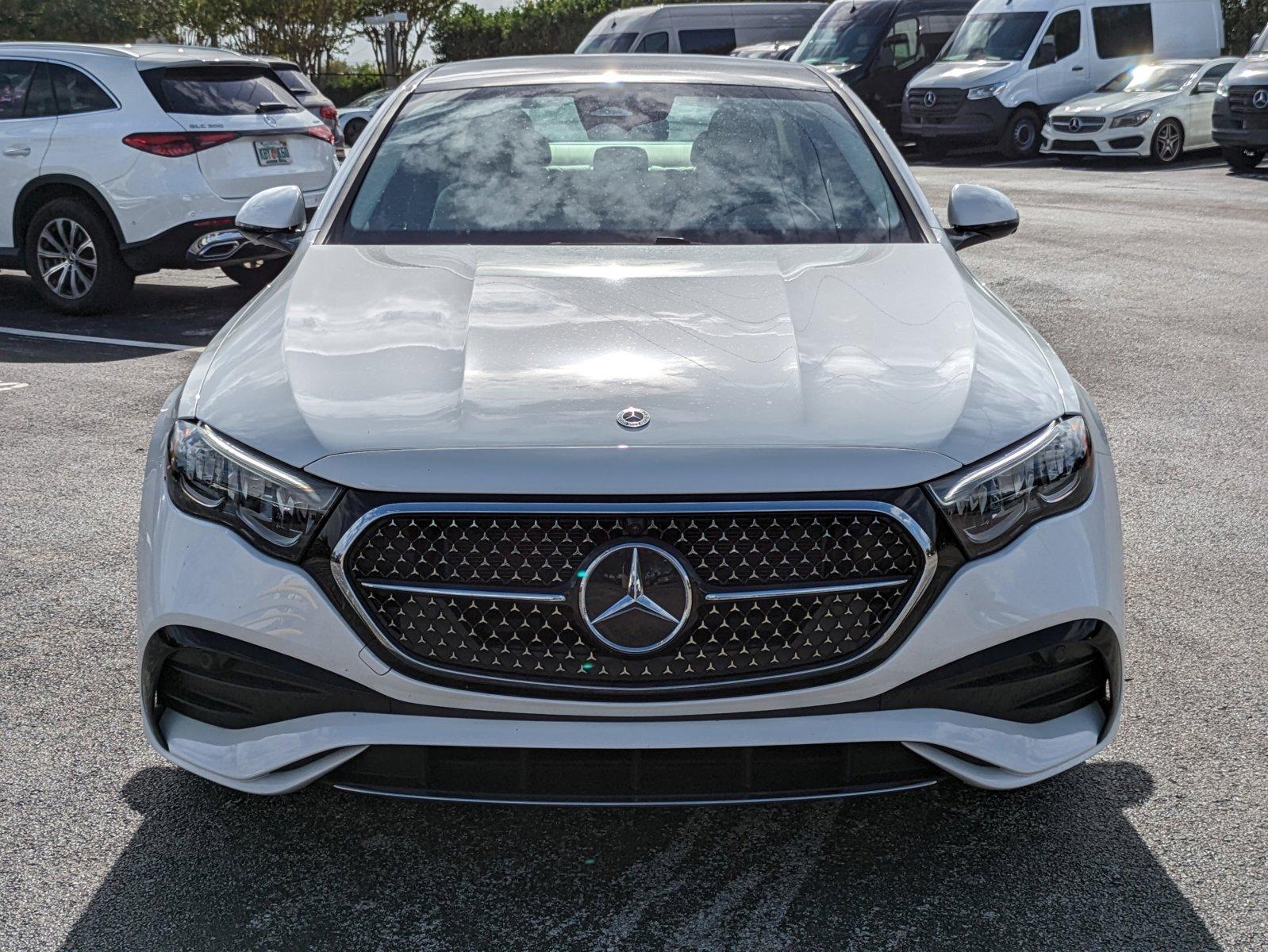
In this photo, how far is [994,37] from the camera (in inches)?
885

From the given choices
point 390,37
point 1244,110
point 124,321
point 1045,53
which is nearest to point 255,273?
point 124,321

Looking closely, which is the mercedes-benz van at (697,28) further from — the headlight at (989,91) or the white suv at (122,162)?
the white suv at (122,162)

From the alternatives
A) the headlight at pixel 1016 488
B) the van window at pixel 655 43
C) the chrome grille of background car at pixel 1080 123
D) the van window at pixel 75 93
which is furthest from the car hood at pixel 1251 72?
the headlight at pixel 1016 488

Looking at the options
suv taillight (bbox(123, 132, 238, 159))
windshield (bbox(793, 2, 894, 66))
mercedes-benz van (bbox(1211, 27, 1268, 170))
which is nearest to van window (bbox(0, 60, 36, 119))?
suv taillight (bbox(123, 132, 238, 159))

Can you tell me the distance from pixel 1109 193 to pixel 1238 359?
8.68 meters

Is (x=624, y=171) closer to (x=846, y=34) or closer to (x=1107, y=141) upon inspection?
(x=1107, y=141)

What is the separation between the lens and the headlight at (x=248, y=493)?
2707 millimetres

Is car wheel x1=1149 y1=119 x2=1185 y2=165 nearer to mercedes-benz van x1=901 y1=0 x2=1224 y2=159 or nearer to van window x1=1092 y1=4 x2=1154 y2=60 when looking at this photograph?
mercedes-benz van x1=901 y1=0 x2=1224 y2=159

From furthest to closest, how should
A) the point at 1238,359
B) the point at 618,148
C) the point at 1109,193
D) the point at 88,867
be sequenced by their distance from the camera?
the point at 1109,193, the point at 1238,359, the point at 618,148, the point at 88,867

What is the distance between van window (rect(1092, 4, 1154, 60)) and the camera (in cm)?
2197

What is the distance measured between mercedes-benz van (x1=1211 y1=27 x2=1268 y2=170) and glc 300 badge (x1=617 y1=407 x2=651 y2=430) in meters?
16.4

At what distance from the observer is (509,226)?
4.08 meters

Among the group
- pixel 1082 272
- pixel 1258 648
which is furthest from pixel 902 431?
pixel 1082 272

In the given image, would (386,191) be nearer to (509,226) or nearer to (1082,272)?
(509,226)
